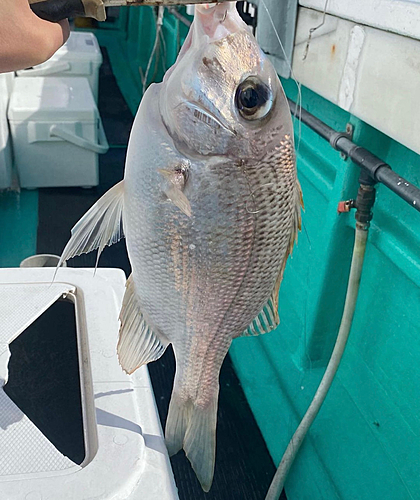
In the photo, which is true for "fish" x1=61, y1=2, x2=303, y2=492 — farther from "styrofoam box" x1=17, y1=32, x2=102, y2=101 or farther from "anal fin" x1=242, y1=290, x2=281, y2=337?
"styrofoam box" x1=17, y1=32, x2=102, y2=101

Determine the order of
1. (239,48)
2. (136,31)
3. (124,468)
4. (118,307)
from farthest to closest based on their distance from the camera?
(136,31) → (118,307) → (124,468) → (239,48)

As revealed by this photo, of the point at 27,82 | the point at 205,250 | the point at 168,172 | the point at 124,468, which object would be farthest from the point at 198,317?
the point at 27,82

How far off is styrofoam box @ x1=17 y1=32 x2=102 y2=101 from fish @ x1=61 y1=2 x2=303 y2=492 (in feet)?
13.9

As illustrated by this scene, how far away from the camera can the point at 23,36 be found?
2.49 feet

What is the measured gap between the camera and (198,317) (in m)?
1.02

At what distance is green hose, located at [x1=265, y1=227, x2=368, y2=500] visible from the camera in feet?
5.19

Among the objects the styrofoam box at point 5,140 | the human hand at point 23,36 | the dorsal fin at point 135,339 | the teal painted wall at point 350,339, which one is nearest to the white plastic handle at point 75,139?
the styrofoam box at point 5,140

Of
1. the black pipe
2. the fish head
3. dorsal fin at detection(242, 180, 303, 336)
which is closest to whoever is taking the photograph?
the fish head

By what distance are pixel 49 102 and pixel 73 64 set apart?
3.13 feet

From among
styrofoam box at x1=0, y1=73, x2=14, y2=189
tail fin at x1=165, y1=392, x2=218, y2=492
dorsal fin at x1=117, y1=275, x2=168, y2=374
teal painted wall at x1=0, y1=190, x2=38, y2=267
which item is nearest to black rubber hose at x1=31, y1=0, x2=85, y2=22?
dorsal fin at x1=117, y1=275, x2=168, y2=374

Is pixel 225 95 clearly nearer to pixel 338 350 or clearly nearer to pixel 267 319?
pixel 267 319

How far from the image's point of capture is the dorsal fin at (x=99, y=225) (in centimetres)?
97

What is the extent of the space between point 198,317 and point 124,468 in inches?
16.4

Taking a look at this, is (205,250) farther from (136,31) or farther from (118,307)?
(136,31)
